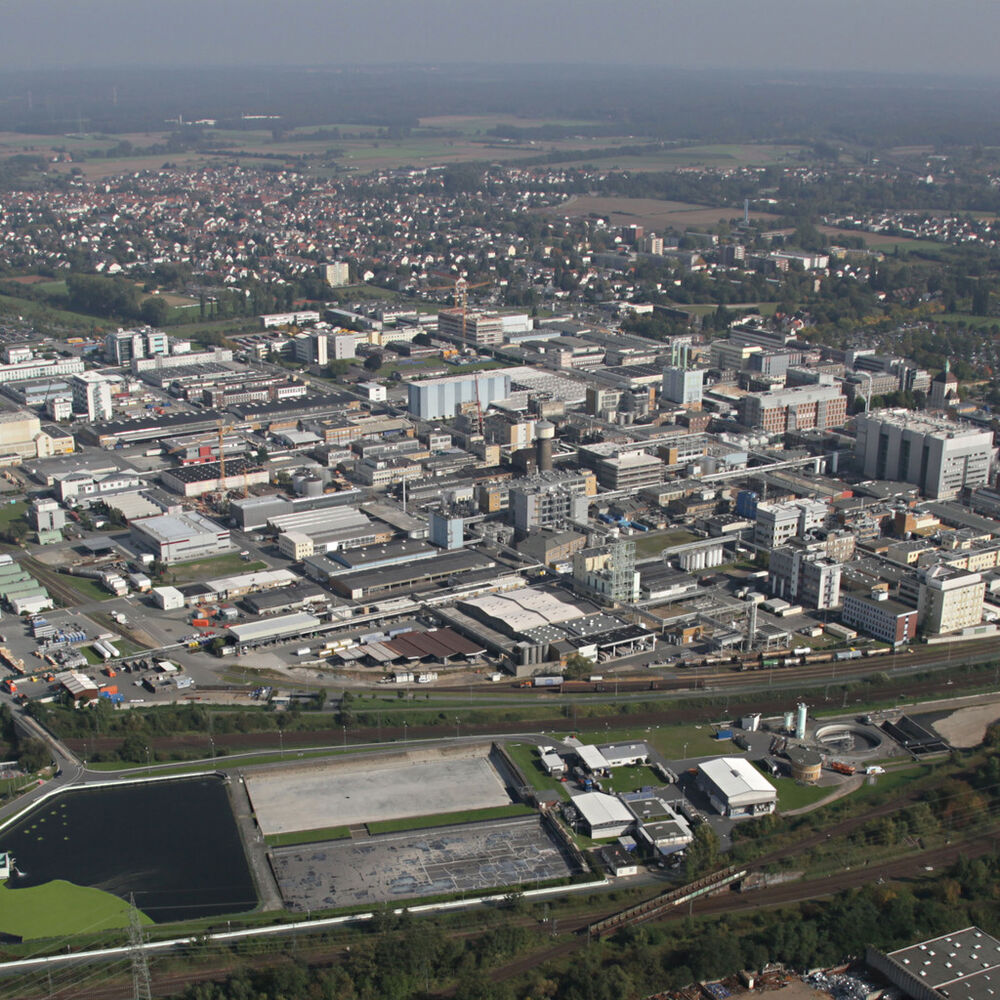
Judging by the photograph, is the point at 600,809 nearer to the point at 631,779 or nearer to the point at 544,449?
the point at 631,779

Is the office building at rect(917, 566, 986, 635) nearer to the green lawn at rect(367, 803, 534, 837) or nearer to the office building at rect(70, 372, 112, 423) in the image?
the green lawn at rect(367, 803, 534, 837)

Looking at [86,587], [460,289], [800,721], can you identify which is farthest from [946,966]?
[460,289]

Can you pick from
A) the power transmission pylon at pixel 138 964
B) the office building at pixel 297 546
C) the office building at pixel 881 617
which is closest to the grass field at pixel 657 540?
the office building at pixel 881 617

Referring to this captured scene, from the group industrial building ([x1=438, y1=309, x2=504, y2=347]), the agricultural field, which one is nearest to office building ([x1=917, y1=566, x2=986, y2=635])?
industrial building ([x1=438, y1=309, x2=504, y2=347])

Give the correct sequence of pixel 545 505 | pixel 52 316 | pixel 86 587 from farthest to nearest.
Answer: pixel 52 316 < pixel 545 505 < pixel 86 587

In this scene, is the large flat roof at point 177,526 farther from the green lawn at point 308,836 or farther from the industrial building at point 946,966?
the industrial building at point 946,966

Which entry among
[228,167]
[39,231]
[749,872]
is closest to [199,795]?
[749,872]
